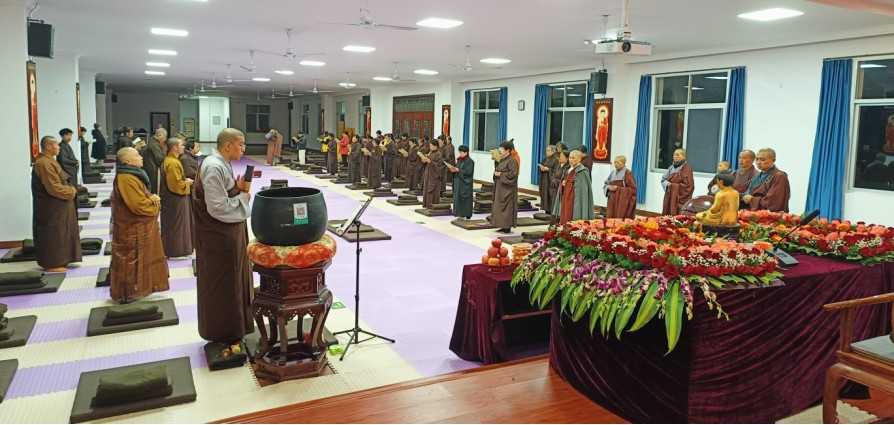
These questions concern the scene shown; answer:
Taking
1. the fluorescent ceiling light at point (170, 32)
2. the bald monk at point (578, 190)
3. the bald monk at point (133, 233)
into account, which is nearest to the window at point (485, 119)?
the fluorescent ceiling light at point (170, 32)

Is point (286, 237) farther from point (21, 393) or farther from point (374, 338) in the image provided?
point (21, 393)

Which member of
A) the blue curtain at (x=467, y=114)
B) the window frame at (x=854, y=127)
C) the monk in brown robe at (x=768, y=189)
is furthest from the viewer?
the blue curtain at (x=467, y=114)

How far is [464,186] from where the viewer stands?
11.2 meters

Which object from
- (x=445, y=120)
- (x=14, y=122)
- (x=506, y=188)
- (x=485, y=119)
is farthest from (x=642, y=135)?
(x=14, y=122)

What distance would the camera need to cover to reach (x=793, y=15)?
7.11 m

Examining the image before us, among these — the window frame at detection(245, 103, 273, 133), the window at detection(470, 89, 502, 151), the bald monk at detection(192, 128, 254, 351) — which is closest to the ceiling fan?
the bald monk at detection(192, 128, 254, 351)

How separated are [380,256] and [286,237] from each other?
418 cm

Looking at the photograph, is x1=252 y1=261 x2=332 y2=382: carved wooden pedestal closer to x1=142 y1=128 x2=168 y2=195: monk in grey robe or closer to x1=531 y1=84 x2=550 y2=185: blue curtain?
x1=142 y1=128 x2=168 y2=195: monk in grey robe

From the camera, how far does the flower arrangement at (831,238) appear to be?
3959 millimetres

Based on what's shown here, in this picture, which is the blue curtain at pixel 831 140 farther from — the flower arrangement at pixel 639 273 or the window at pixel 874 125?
the flower arrangement at pixel 639 273

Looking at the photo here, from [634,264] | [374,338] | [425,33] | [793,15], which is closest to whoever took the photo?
[634,264]

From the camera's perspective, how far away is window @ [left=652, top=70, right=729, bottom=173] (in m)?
10.8

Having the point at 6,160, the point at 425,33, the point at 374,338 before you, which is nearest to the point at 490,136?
the point at 425,33

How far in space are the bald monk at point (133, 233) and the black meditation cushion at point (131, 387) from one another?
1.91 metres
